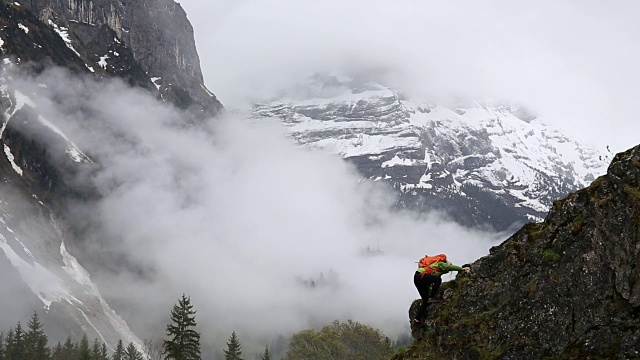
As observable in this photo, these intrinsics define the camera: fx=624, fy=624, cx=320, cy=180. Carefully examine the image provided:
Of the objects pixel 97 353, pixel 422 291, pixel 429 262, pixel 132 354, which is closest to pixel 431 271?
pixel 429 262

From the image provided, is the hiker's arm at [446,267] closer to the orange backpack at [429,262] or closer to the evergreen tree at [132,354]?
the orange backpack at [429,262]

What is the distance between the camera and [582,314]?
59.5 feet

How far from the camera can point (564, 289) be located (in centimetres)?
1880

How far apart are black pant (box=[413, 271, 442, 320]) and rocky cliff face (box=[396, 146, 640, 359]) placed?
2.54ft

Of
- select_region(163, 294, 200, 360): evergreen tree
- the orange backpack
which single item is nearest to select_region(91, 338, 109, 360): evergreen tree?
select_region(163, 294, 200, 360): evergreen tree

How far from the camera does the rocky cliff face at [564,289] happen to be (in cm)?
1759

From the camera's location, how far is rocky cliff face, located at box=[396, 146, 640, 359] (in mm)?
17594

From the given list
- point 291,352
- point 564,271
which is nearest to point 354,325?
point 291,352

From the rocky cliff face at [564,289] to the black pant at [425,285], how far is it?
0.78m

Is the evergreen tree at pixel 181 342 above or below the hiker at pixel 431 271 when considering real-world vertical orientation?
above

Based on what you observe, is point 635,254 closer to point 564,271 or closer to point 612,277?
point 612,277

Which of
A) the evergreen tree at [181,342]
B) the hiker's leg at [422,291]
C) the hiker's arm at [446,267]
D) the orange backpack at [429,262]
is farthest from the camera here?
the evergreen tree at [181,342]

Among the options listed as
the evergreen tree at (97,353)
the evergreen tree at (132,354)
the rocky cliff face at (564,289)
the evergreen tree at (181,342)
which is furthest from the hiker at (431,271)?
the evergreen tree at (132,354)

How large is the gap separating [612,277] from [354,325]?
5040 centimetres
